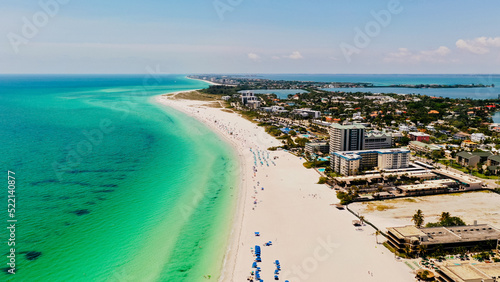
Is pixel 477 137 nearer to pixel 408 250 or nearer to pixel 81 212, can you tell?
pixel 408 250

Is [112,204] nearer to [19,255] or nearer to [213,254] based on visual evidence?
[19,255]


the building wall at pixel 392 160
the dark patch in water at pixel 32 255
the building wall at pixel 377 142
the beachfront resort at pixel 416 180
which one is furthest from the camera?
the building wall at pixel 377 142

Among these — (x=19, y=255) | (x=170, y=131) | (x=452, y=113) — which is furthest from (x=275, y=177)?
(x=452, y=113)

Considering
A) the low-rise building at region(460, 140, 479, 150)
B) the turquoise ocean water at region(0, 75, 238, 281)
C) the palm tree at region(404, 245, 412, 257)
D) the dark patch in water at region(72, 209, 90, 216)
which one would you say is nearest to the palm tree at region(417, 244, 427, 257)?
the palm tree at region(404, 245, 412, 257)

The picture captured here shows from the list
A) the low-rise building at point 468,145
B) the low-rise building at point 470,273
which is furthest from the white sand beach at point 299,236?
the low-rise building at point 468,145

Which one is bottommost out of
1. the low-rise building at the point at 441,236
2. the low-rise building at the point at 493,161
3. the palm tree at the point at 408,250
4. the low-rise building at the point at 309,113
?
the palm tree at the point at 408,250

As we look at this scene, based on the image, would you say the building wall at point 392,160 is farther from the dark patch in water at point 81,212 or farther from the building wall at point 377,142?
the dark patch in water at point 81,212

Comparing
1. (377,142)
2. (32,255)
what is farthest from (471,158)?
(32,255)
